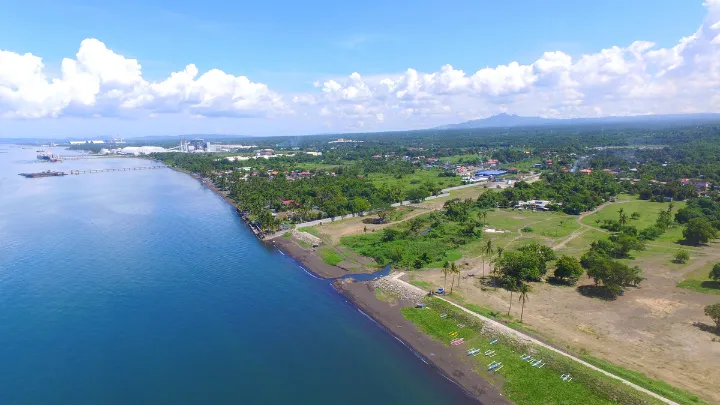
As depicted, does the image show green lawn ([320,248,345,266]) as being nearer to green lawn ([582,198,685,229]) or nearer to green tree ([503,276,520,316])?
green tree ([503,276,520,316])

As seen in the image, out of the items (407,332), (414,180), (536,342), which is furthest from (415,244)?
(414,180)

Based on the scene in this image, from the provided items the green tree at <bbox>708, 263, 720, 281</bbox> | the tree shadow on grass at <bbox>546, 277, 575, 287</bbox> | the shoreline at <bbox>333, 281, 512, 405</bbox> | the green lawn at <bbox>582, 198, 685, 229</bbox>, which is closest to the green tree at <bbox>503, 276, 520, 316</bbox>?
the tree shadow on grass at <bbox>546, 277, 575, 287</bbox>

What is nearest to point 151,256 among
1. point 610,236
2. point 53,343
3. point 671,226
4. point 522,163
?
point 53,343

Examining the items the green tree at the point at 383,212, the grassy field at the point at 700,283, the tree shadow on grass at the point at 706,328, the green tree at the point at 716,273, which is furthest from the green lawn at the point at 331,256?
the green tree at the point at 716,273

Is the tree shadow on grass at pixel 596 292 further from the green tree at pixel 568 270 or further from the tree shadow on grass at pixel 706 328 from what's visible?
the tree shadow on grass at pixel 706 328

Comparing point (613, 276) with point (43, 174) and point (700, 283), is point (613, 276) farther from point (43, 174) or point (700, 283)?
point (43, 174)

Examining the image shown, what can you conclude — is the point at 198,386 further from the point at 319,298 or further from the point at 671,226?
the point at 671,226

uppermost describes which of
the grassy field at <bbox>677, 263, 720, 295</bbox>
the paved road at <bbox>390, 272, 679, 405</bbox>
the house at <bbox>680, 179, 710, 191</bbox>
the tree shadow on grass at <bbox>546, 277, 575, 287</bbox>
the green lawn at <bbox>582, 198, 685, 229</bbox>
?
the house at <bbox>680, 179, 710, 191</bbox>
